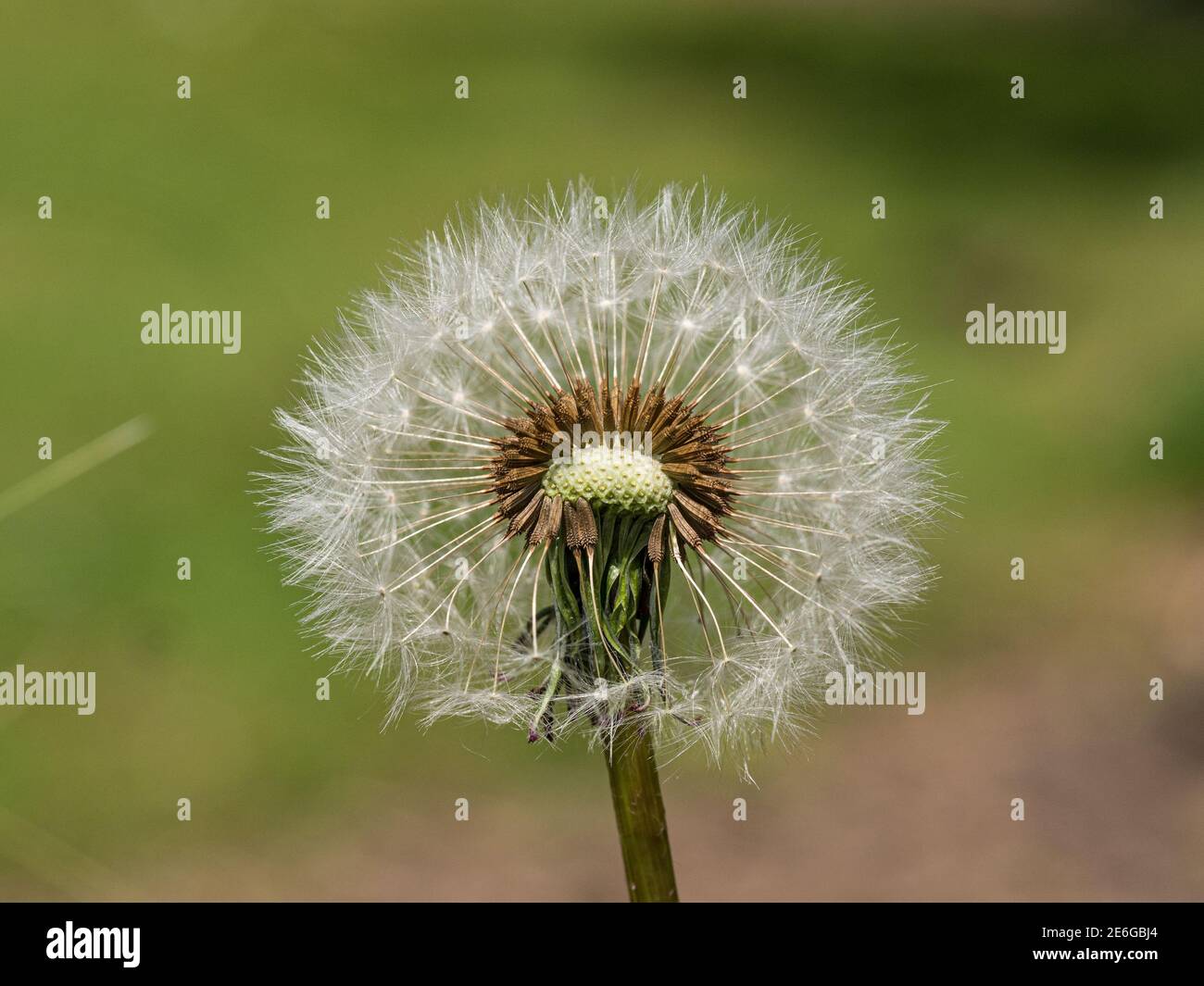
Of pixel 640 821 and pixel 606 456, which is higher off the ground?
pixel 606 456

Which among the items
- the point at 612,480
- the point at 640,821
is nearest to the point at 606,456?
the point at 612,480

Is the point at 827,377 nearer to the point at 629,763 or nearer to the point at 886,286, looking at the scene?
the point at 629,763

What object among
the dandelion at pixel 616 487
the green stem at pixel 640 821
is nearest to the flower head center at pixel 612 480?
the dandelion at pixel 616 487

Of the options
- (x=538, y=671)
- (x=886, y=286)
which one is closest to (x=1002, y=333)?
(x=886, y=286)

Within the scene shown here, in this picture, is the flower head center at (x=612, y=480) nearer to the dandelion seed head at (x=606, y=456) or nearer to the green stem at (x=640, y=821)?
the dandelion seed head at (x=606, y=456)

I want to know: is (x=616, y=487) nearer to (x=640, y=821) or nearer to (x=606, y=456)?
(x=606, y=456)

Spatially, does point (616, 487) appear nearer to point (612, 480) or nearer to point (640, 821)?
point (612, 480)

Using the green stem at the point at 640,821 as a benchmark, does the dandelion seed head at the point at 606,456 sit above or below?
above
